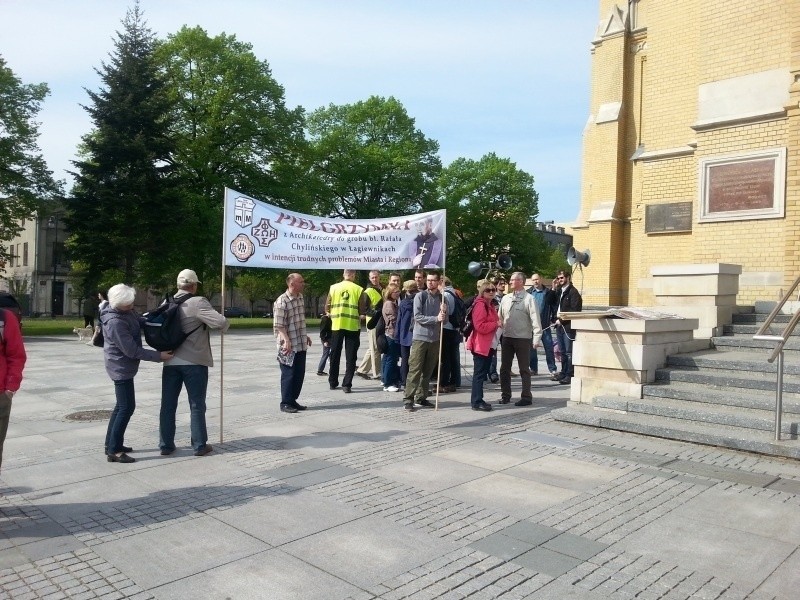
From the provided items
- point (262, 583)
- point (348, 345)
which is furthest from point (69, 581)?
point (348, 345)

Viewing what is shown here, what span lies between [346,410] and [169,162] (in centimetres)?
2555

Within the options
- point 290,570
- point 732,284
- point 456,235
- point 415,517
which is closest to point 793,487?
point 415,517

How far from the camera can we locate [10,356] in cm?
469

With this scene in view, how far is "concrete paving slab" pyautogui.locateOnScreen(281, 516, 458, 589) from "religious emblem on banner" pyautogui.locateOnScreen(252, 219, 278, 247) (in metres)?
4.27

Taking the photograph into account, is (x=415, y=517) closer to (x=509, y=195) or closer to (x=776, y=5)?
(x=776, y=5)

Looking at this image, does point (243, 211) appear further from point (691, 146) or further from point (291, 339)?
point (691, 146)

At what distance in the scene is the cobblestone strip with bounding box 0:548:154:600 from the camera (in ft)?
11.8

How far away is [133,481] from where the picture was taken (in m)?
5.65

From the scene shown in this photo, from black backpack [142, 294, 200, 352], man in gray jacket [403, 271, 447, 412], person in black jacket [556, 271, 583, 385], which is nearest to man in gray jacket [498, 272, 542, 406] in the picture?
man in gray jacket [403, 271, 447, 412]

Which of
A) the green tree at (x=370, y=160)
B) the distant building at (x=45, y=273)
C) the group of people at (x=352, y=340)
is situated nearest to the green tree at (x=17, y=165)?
the green tree at (x=370, y=160)

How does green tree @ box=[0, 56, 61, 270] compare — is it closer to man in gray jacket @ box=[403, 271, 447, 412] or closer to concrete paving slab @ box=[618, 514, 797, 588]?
man in gray jacket @ box=[403, 271, 447, 412]

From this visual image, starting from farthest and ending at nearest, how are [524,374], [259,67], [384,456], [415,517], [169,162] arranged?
[259,67] → [169,162] → [524,374] → [384,456] → [415,517]

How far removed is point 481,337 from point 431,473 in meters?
3.46

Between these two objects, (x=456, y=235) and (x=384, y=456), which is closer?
(x=384, y=456)
